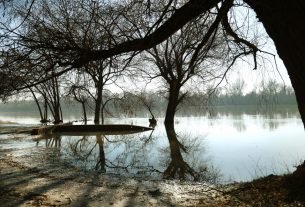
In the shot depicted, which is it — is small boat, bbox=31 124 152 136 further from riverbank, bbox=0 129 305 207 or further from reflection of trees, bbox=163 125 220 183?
riverbank, bbox=0 129 305 207

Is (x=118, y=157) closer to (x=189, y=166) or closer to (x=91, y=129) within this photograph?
(x=189, y=166)

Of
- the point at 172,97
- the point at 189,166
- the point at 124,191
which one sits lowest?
the point at 189,166

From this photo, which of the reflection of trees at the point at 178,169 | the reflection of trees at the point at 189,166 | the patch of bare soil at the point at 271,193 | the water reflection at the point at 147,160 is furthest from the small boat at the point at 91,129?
the patch of bare soil at the point at 271,193

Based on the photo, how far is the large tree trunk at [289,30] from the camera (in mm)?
4629

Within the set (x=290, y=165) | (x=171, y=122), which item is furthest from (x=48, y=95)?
(x=290, y=165)

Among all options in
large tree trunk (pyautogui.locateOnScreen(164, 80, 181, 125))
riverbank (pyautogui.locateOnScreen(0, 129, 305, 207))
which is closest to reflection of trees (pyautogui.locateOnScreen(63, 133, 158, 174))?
riverbank (pyautogui.locateOnScreen(0, 129, 305, 207))

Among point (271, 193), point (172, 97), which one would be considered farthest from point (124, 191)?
point (172, 97)

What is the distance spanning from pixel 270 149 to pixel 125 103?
1796cm

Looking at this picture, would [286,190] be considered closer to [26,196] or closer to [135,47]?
[135,47]

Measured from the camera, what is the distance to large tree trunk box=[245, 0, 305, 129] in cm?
→ 463

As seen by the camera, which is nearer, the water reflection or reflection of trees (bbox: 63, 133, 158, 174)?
the water reflection

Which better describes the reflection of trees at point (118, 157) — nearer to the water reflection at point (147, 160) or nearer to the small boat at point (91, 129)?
the water reflection at point (147, 160)

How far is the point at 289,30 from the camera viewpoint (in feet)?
15.5

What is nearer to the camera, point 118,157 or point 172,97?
point 118,157
